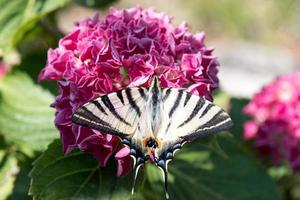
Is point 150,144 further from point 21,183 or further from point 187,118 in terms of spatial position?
point 21,183

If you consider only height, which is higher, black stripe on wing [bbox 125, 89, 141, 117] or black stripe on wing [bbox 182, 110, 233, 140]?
black stripe on wing [bbox 125, 89, 141, 117]

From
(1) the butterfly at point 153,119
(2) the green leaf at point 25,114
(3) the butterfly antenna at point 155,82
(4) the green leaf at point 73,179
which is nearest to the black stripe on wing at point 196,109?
(1) the butterfly at point 153,119

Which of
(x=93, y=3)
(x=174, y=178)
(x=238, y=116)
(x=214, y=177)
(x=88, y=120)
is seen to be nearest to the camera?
(x=88, y=120)

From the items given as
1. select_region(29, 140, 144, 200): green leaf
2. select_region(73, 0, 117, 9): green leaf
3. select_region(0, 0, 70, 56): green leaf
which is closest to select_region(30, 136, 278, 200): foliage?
select_region(29, 140, 144, 200): green leaf

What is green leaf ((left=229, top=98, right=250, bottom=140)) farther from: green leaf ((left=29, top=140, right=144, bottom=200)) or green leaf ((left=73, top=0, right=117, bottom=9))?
green leaf ((left=29, top=140, right=144, bottom=200))

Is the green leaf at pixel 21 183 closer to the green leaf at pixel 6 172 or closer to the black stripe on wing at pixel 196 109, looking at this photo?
the green leaf at pixel 6 172

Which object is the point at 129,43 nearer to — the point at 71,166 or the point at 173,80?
the point at 173,80

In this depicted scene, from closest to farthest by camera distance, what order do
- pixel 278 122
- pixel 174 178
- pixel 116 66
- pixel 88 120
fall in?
pixel 88 120 → pixel 116 66 → pixel 174 178 → pixel 278 122

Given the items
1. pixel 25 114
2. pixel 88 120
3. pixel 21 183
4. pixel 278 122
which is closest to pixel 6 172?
pixel 21 183
